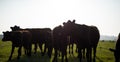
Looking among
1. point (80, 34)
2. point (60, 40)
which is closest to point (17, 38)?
point (60, 40)

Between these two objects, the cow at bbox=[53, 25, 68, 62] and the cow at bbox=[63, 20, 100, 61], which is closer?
the cow at bbox=[63, 20, 100, 61]

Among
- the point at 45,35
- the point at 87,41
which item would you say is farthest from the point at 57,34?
the point at 45,35

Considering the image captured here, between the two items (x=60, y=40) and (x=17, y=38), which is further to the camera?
(x=17, y=38)

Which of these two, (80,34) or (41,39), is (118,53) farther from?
(41,39)

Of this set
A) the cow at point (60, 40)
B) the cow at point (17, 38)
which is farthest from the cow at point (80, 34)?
the cow at point (17, 38)

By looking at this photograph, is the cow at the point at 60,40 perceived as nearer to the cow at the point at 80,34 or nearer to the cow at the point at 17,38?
the cow at the point at 80,34

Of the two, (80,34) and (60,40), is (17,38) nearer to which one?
(60,40)

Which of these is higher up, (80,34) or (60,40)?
(80,34)

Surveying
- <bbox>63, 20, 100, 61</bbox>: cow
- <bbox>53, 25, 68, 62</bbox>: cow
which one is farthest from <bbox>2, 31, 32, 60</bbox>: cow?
<bbox>63, 20, 100, 61</bbox>: cow

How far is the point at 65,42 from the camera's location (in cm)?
1476

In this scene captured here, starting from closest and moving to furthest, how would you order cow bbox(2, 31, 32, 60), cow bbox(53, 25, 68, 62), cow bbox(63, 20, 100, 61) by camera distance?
1. cow bbox(63, 20, 100, 61)
2. cow bbox(53, 25, 68, 62)
3. cow bbox(2, 31, 32, 60)

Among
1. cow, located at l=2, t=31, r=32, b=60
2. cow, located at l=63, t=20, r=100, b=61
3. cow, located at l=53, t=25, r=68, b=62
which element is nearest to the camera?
cow, located at l=63, t=20, r=100, b=61

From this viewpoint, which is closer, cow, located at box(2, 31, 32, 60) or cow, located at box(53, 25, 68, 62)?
cow, located at box(53, 25, 68, 62)

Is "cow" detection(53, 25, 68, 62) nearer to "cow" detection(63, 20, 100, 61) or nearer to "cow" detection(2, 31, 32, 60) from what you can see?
"cow" detection(63, 20, 100, 61)
